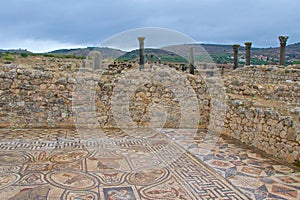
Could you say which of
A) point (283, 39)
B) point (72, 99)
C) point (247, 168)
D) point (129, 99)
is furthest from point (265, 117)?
point (283, 39)

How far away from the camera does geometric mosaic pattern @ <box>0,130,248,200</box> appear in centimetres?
315

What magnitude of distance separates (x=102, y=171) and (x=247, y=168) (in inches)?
78.0

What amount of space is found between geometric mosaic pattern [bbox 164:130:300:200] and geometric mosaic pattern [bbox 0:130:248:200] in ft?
0.56

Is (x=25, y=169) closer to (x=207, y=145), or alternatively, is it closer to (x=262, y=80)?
(x=207, y=145)

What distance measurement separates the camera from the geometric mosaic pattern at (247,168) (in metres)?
3.30

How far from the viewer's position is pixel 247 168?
4051 mm

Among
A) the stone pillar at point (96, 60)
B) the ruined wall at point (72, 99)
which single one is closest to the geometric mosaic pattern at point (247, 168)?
the ruined wall at point (72, 99)

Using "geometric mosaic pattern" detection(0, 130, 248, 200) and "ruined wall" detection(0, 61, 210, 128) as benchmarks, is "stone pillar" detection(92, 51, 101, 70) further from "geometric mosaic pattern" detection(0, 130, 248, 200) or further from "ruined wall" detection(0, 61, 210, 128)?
"geometric mosaic pattern" detection(0, 130, 248, 200)

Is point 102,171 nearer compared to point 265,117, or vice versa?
point 102,171

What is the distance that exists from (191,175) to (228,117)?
2430 millimetres

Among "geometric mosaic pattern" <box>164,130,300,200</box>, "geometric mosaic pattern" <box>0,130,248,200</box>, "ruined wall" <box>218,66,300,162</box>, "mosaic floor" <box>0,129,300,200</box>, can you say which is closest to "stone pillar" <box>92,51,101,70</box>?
"mosaic floor" <box>0,129,300,200</box>

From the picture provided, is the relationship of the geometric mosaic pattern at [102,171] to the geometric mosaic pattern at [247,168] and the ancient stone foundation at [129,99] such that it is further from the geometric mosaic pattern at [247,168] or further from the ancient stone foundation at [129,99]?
the ancient stone foundation at [129,99]

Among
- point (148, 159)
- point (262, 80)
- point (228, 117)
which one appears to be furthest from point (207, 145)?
point (262, 80)

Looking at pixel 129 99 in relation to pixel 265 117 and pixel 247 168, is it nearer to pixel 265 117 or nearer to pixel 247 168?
pixel 265 117
